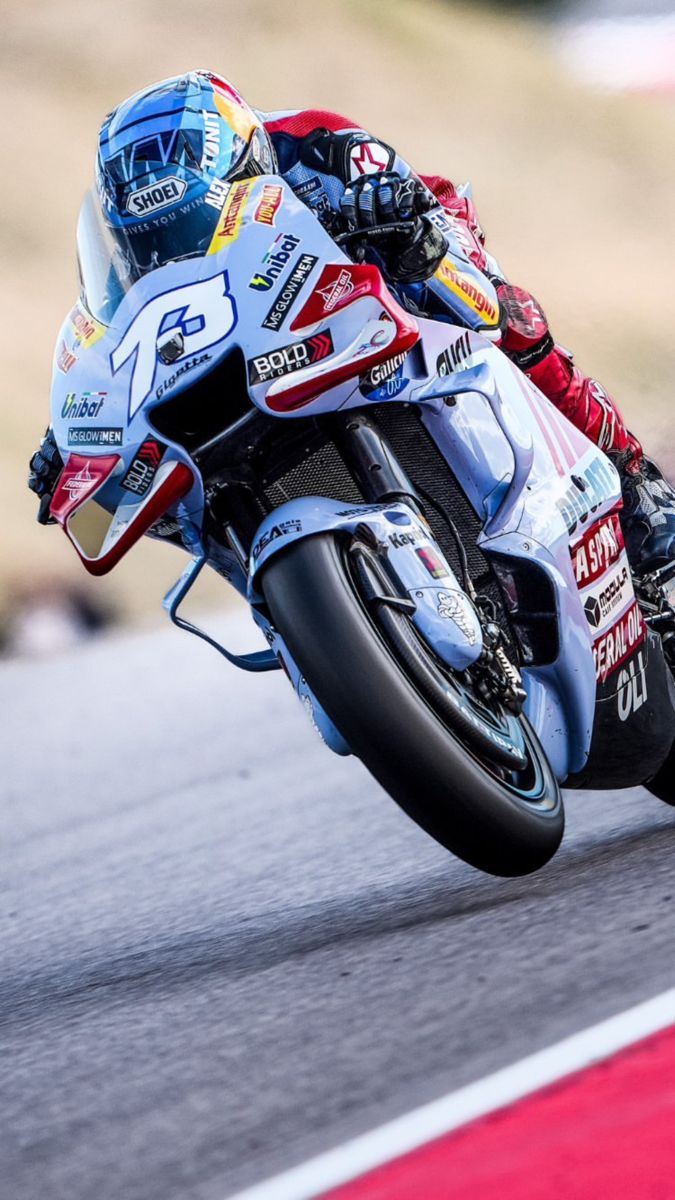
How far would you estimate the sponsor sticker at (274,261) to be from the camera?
292 centimetres

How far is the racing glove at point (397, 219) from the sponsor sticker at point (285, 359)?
0.33 m

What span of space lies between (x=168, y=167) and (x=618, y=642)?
1284 mm

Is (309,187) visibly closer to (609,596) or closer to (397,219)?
(397,219)

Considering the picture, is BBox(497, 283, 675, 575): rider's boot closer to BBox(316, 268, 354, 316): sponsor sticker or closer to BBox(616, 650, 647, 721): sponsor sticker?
BBox(616, 650, 647, 721): sponsor sticker

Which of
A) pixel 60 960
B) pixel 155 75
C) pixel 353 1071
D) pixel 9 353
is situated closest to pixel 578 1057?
pixel 353 1071

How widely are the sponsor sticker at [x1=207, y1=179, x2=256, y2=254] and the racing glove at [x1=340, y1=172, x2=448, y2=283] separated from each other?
0.20 meters

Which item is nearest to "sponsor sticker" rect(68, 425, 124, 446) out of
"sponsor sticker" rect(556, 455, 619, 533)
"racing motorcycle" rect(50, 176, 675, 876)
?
"racing motorcycle" rect(50, 176, 675, 876)

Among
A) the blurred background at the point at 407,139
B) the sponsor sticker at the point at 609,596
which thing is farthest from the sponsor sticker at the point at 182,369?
the blurred background at the point at 407,139

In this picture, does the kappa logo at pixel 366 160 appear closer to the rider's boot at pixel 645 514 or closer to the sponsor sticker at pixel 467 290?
the sponsor sticker at pixel 467 290

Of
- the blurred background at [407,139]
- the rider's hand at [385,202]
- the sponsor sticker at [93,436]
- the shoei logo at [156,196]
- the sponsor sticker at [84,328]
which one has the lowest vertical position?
the blurred background at [407,139]

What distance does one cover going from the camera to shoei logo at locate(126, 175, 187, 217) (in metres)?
3.02

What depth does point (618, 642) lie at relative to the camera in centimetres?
339

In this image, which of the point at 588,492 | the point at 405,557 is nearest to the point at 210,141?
the point at 405,557

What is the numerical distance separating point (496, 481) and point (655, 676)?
1.95ft
